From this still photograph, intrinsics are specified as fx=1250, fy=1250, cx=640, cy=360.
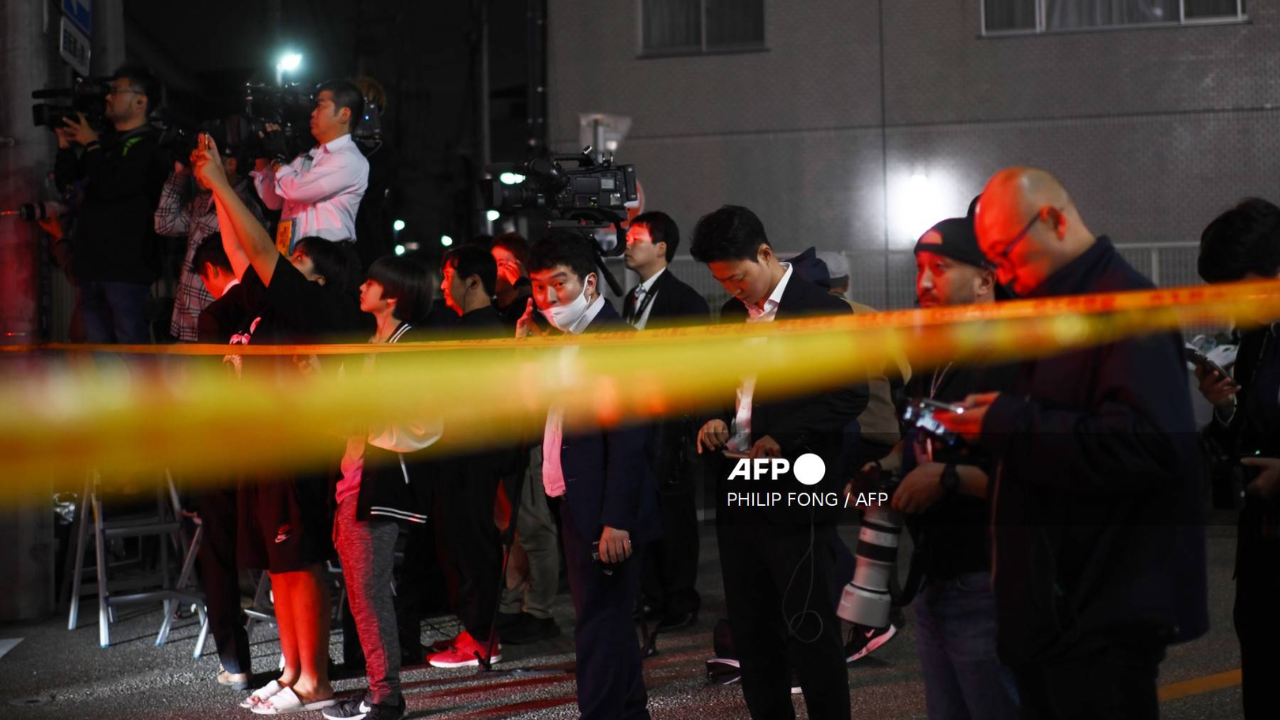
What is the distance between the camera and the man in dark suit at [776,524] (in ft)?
12.4

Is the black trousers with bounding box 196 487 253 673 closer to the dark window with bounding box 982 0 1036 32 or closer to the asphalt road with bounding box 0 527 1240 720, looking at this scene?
the asphalt road with bounding box 0 527 1240 720

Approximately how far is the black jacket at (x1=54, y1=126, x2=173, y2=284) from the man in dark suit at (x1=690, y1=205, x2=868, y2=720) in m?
3.83

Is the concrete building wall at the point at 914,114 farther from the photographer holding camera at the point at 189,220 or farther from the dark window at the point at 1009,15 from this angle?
the photographer holding camera at the point at 189,220

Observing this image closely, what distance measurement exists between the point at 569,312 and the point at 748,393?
0.70 meters

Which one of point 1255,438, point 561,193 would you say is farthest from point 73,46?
point 1255,438

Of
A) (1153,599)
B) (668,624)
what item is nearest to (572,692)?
(668,624)

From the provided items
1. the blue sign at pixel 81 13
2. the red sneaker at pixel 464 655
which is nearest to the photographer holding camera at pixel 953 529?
the red sneaker at pixel 464 655

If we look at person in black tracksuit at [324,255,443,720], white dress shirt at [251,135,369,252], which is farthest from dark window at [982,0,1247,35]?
person in black tracksuit at [324,255,443,720]

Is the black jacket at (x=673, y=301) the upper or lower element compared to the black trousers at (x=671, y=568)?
upper

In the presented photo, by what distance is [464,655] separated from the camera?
5816mm

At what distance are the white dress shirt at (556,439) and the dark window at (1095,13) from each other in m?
12.5

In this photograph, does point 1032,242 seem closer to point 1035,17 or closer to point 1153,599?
point 1153,599

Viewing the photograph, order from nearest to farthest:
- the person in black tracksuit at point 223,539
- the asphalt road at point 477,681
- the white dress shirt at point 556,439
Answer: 1. the white dress shirt at point 556,439
2. the asphalt road at point 477,681
3. the person in black tracksuit at point 223,539

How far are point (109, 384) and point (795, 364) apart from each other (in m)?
4.46
